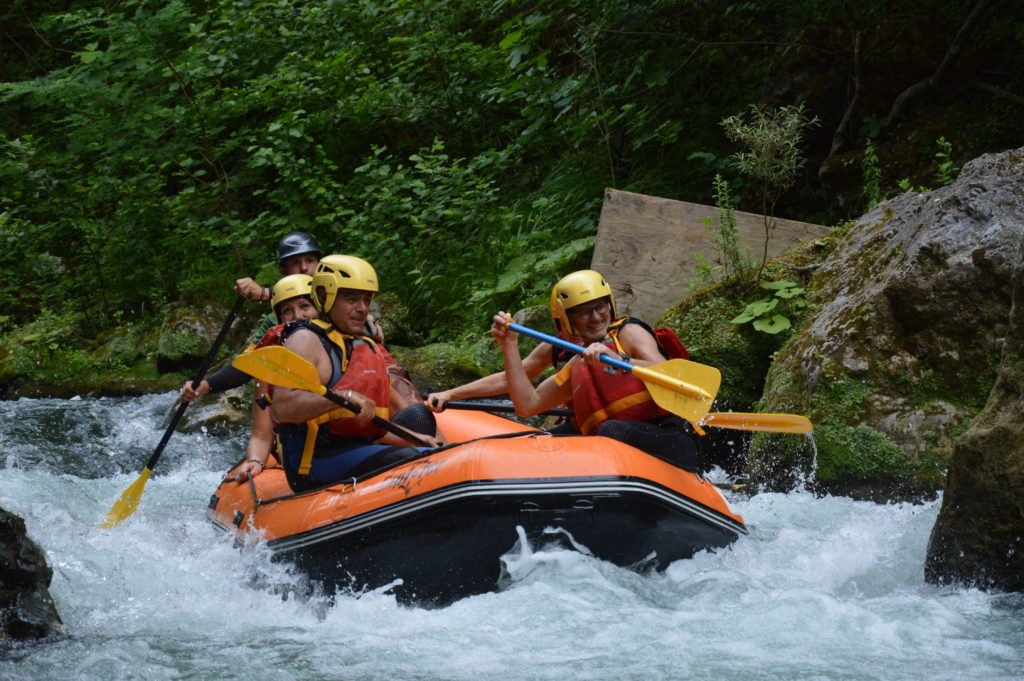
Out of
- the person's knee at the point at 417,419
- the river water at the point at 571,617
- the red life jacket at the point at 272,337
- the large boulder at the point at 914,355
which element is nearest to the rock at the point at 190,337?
the red life jacket at the point at 272,337

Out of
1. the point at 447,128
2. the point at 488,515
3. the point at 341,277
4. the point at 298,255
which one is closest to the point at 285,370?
the point at 341,277

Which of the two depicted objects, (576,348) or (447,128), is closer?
(576,348)

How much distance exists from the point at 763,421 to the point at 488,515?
143 cm

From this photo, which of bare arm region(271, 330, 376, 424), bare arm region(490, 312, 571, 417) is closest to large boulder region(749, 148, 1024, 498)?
bare arm region(490, 312, 571, 417)

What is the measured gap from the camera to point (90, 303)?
1198 centimetres

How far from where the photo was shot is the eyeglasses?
4391 millimetres

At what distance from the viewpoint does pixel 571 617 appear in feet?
11.5

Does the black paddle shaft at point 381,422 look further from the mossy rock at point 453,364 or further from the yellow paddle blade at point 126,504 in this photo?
the mossy rock at point 453,364

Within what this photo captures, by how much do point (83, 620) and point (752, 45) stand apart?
7418 millimetres

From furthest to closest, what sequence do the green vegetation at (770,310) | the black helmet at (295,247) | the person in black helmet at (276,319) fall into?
the green vegetation at (770,310) < the black helmet at (295,247) < the person in black helmet at (276,319)

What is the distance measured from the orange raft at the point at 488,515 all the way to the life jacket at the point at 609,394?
33cm

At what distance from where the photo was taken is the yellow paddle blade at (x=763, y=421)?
4.41 meters

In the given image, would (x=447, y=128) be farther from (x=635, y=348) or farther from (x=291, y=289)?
(x=635, y=348)

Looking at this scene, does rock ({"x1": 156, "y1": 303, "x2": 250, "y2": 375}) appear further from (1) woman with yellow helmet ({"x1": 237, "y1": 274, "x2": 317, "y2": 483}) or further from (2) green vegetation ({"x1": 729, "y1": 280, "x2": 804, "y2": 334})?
(2) green vegetation ({"x1": 729, "y1": 280, "x2": 804, "y2": 334})
